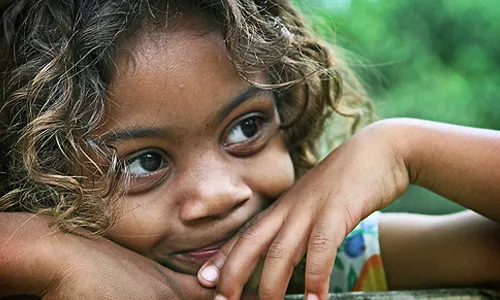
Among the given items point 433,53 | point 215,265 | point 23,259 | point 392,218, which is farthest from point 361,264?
point 433,53

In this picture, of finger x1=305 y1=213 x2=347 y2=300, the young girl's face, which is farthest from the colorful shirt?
finger x1=305 y1=213 x2=347 y2=300

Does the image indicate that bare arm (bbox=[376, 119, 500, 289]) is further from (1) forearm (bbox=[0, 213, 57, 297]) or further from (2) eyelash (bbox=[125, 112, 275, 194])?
(1) forearm (bbox=[0, 213, 57, 297])

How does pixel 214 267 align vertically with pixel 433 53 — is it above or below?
above

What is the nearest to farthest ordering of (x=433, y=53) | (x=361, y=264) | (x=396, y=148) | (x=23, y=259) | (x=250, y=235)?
1. (x=23, y=259)
2. (x=250, y=235)
3. (x=396, y=148)
4. (x=361, y=264)
5. (x=433, y=53)

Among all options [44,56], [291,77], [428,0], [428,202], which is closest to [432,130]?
[291,77]

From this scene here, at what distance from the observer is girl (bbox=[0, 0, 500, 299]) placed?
1.17 meters

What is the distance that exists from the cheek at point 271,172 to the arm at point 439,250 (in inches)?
14.4

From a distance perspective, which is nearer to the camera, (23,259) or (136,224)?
(23,259)

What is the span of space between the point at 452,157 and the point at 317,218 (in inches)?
12.7

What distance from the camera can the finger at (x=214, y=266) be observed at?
4.10 feet

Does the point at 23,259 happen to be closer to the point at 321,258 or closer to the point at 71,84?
the point at 71,84

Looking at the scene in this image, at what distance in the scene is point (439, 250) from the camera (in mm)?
1582

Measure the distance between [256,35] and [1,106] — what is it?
0.45 meters

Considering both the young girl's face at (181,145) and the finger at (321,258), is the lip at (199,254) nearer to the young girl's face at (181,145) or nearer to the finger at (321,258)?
the young girl's face at (181,145)
